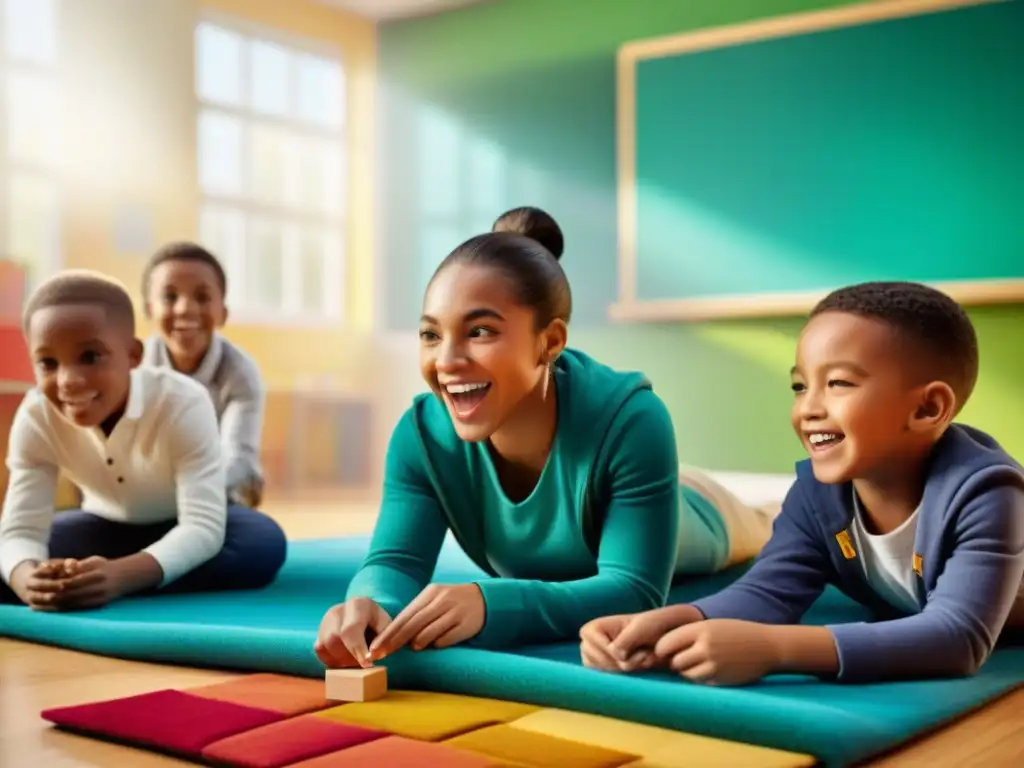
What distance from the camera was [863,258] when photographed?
15.4ft

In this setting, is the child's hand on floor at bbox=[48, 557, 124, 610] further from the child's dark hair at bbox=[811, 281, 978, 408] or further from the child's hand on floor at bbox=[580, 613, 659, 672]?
the child's dark hair at bbox=[811, 281, 978, 408]

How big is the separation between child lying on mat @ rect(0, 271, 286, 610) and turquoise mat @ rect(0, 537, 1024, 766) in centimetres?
8

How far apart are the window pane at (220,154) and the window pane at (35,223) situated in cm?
80

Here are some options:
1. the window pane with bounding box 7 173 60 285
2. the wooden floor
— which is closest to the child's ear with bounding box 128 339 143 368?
the wooden floor

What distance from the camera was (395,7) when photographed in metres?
6.20

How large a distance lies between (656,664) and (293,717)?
40 centimetres

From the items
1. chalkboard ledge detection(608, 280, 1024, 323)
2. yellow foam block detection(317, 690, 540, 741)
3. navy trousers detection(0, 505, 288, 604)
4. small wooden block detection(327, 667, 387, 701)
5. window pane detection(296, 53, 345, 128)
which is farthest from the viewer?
window pane detection(296, 53, 345, 128)

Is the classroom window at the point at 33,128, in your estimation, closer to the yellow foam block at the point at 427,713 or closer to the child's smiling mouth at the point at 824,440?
the yellow foam block at the point at 427,713

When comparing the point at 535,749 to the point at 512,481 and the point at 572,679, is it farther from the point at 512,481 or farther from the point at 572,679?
the point at 512,481

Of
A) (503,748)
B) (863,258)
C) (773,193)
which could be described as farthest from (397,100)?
(503,748)

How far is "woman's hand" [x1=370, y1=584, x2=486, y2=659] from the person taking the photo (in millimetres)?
1410

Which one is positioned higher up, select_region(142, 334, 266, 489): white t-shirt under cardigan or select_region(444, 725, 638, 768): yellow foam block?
select_region(142, 334, 266, 489): white t-shirt under cardigan

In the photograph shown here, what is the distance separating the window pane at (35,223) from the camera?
4.96m

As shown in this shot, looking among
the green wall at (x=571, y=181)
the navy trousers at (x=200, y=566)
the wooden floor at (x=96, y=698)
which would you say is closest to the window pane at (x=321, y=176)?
the green wall at (x=571, y=181)
